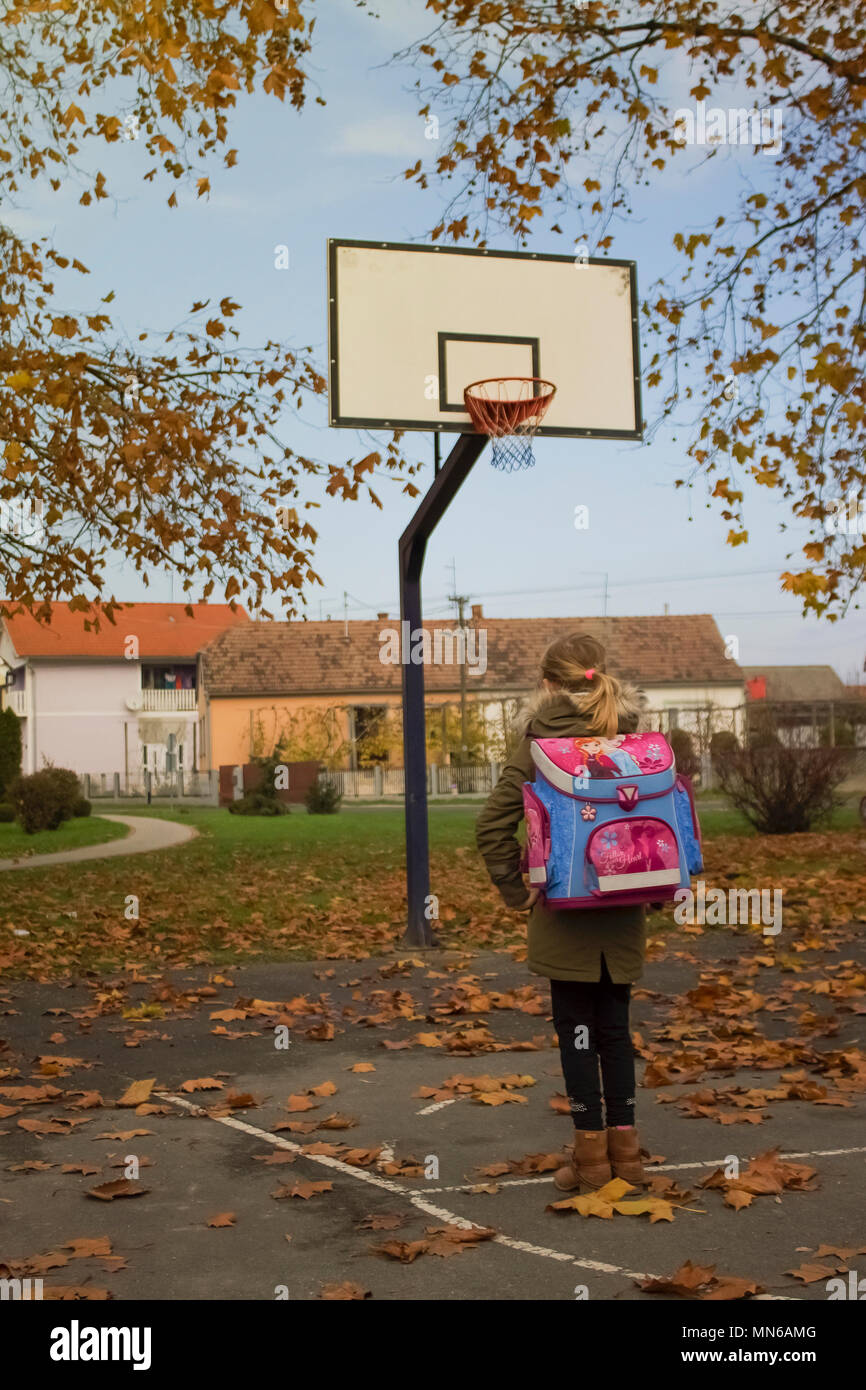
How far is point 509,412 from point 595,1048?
7.06 metres

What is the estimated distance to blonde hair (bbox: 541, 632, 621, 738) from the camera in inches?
194

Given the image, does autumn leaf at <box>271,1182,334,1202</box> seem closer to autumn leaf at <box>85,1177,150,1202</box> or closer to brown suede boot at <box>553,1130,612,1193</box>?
autumn leaf at <box>85,1177,150,1202</box>

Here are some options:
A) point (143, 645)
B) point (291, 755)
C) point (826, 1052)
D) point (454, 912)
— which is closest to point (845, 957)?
point (826, 1052)

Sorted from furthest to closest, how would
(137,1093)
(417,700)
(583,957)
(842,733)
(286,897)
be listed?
(842,733) → (286,897) → (417,700) → (137,1093) → (583,957)

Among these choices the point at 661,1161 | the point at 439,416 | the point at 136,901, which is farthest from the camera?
the point at 136,901

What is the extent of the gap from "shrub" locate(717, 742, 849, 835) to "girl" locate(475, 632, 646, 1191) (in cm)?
1756

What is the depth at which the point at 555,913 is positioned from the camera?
4.88 m

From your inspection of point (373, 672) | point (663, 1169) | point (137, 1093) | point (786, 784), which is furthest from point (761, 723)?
point (663, 1169)

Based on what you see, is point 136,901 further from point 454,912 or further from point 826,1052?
point 826,1052

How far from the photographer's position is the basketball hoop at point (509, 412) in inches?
429

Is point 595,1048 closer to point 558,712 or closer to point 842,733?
point 558,712

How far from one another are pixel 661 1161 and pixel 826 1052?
203 cm

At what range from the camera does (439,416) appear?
10.9 meters

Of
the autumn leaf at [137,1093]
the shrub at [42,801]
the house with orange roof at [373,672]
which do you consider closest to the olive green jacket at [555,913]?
the autumn leaf at [137,1093]
